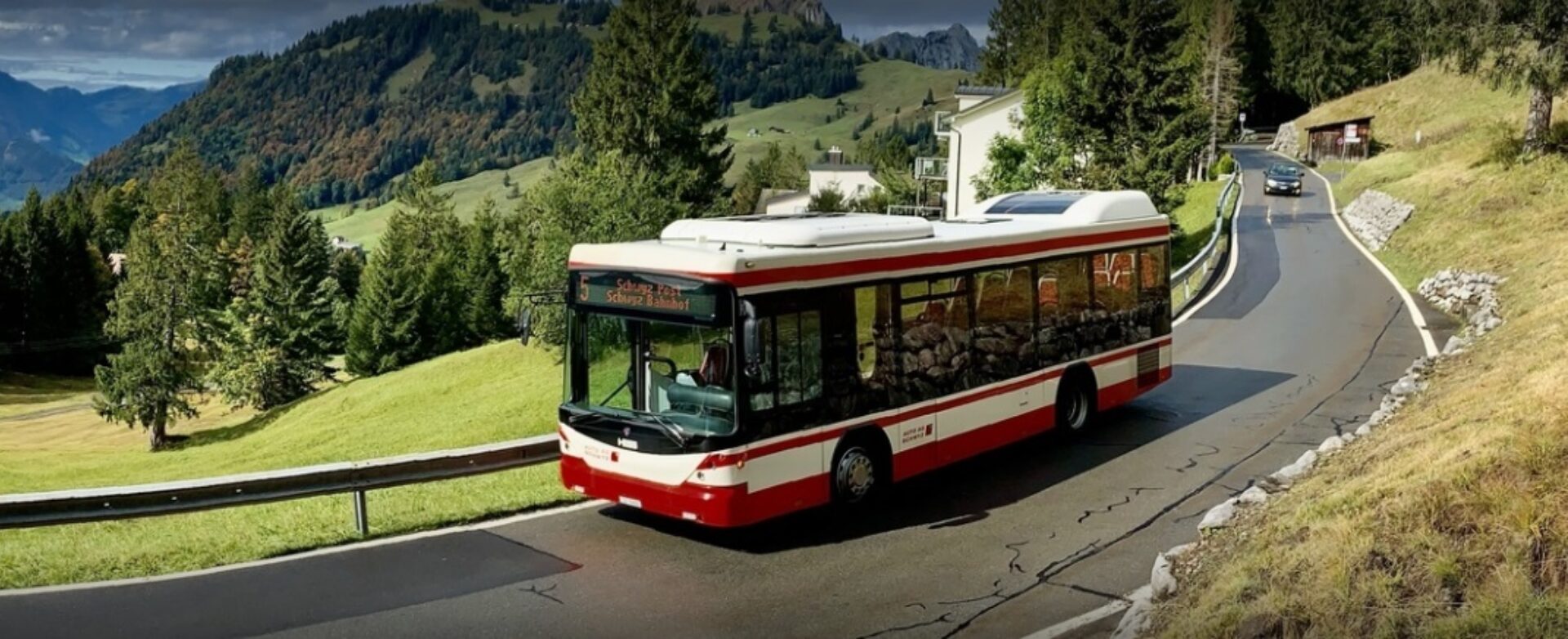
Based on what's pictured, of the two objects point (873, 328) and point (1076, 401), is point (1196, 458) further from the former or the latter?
point (873, 328)

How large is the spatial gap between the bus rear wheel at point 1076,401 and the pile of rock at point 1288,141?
8859 centimetres

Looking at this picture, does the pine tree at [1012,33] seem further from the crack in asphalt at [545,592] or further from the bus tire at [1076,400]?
the crack in asphalt at [545,592]

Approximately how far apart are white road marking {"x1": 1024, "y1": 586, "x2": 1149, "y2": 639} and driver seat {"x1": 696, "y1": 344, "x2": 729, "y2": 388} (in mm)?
3664

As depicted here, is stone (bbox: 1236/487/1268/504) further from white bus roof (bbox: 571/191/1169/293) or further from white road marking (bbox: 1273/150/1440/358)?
white road marking (bbox: 1273/150/1440/358)

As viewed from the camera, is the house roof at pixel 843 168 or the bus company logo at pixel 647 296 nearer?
the bus company logo at pixel 647 296

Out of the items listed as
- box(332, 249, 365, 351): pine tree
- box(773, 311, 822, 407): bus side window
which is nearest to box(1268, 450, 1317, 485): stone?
box(773, 311, 822, 407): bus side window

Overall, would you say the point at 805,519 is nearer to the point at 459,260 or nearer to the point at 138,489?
the point at 138,489

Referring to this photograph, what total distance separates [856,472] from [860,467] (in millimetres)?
81

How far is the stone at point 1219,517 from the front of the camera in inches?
427

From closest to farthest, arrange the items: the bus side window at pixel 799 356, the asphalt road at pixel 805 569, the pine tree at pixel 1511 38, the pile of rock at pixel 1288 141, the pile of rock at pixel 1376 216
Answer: the asphalt road at pixel 805 569 → the bus side window at pixel 799 356 → the pine tree at pixel 1511 38 → the pile of rock at pixel 1376 216 → the pile of rock at pixel 1288 141

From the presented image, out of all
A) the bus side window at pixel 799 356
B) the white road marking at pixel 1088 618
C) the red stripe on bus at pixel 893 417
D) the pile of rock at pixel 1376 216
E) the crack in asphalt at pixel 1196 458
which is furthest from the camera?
the pile of rock at pixel 1376 216

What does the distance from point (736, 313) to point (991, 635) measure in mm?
3717

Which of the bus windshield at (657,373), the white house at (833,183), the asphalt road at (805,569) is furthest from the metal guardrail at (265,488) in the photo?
the white house at (833,183)

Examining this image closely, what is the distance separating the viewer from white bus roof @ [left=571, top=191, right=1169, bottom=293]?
1130 cm
